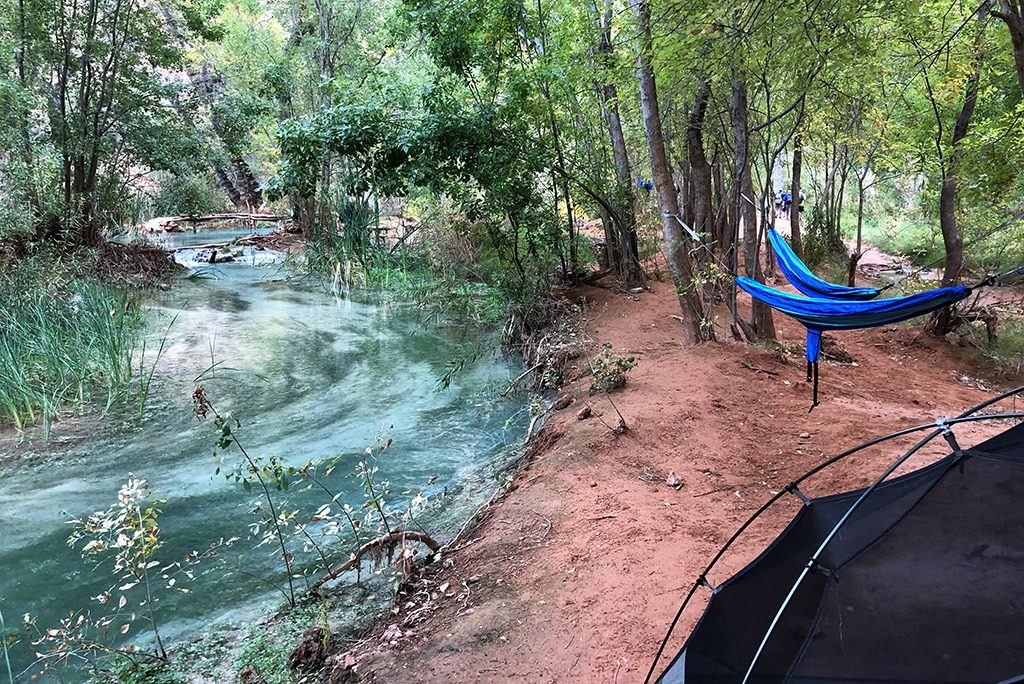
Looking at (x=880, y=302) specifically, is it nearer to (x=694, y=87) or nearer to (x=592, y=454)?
(x=592, y=454)

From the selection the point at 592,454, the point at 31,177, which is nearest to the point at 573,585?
the point at 592,454

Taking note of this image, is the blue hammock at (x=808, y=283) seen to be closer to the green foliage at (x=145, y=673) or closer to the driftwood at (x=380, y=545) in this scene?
the driftwood at (x=380, y=545)

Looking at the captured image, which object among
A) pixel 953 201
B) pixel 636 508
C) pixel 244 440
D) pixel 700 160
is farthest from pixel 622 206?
pixel 636 508

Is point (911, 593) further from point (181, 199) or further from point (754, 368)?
point (181, 199)

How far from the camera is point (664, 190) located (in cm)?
462

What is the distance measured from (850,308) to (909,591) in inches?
64.6

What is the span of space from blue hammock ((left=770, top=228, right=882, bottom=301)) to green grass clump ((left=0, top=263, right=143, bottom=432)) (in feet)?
15.8

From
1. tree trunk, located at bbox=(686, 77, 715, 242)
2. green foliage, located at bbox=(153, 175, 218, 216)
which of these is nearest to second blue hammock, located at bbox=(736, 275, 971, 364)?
tree trunk, located at bbox=(686, 77, 715, 242)

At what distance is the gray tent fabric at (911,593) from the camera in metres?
1.31

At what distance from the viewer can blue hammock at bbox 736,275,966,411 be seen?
2475 millimetres

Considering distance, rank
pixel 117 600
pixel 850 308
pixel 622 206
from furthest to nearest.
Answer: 1. pixel 622 206
2. pixel 117 600
3. pixel 850 308

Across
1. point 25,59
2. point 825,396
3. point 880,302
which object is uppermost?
point 25,59

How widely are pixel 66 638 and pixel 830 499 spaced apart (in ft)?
8.27

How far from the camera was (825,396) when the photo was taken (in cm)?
413
